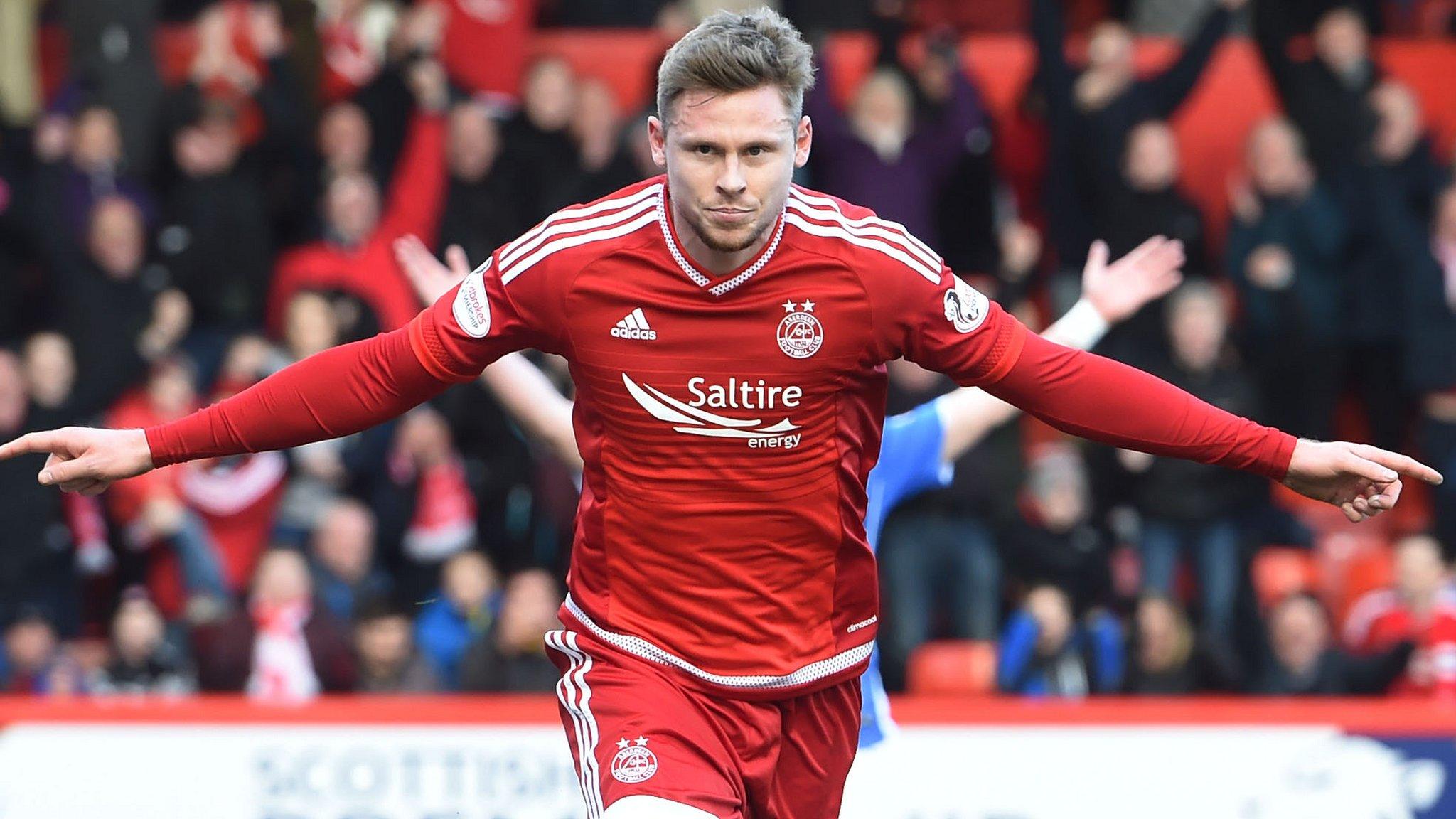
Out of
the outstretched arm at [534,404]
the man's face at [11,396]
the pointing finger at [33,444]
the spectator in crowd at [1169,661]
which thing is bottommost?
the spectator in crowd at [1169,661]

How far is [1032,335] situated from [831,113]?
614 cm

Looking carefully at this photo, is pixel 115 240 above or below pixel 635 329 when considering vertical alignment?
below

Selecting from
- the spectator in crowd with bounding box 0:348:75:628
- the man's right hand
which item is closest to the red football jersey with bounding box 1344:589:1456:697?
the spectator in crowd with bounding box 0:348:75:628

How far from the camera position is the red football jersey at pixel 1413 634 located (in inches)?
377

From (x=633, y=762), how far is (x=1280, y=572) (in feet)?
20.7

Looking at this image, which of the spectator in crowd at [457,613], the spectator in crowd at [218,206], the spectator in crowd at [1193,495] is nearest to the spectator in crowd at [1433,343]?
the spectator in crowd at [1193,495]

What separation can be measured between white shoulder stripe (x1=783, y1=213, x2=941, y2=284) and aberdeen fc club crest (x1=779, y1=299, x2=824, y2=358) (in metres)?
0.17

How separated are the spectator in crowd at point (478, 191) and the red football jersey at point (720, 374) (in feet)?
19.0

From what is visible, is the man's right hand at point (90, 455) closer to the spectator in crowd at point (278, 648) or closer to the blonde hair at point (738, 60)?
the blonde hair at point (738, 60)

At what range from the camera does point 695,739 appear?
5.05 m

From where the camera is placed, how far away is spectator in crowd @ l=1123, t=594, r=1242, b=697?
9742 millimetres

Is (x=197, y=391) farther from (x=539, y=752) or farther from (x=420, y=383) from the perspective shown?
(x=420, y=383)

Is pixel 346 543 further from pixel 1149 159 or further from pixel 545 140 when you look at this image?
pixel 1149 159

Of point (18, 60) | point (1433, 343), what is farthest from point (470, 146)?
point (1433, 343)
